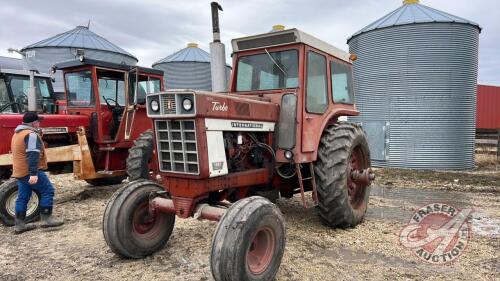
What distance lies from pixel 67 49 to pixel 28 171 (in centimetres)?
1558

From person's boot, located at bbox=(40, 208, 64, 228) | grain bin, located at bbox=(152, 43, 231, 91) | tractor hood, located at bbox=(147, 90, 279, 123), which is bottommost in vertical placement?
person's boot, located at bbox=(40, 208, 64, 228)

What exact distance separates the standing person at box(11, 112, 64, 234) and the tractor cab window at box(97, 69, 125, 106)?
1.97 meters

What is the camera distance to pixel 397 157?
11.9 meters

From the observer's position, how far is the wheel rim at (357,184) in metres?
5.71

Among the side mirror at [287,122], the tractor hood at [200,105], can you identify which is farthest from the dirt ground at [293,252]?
the tractor hood at [200,105]

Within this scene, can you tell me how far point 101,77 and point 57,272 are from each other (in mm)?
4226

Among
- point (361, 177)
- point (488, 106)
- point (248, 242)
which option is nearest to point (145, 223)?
point (248, 242)

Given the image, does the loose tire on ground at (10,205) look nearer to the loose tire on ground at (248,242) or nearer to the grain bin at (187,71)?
the loose tire on ground at (248,242)

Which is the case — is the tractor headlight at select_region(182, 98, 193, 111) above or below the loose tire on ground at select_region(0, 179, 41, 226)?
above

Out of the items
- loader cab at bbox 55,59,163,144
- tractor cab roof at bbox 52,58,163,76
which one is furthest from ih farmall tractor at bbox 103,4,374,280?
tractor cab roof at bbox 52,58,163,76

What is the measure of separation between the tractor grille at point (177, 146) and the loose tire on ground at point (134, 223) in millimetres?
448

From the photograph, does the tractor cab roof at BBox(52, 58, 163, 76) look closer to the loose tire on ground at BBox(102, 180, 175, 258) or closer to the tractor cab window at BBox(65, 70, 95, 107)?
the tractor cab window at BBox(65, 70, 95, 107)

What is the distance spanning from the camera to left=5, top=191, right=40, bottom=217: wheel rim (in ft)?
18.9

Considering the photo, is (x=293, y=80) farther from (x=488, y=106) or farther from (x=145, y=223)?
(x=488, y=106)
